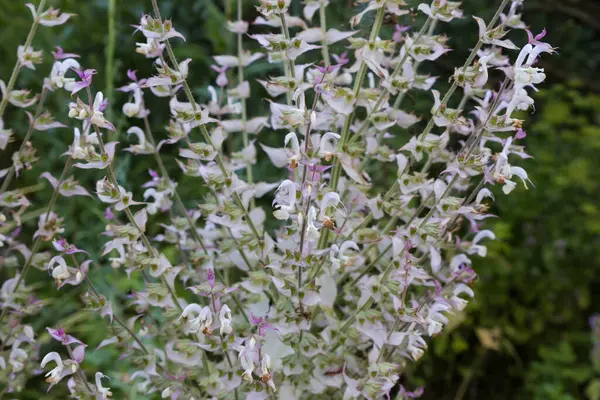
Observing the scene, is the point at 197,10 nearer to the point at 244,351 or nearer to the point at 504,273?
the point at 504,273

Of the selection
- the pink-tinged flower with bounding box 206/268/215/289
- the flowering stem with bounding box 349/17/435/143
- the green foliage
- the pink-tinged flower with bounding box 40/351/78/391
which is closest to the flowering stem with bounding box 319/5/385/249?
the flowering stem with bounding box 349/17/435/143

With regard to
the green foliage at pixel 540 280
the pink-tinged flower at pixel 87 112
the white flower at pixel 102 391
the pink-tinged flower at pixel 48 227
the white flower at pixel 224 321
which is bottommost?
the green foliage at pixel 540 280

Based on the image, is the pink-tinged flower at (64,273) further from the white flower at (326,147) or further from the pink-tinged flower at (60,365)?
the white flower at (326,147)

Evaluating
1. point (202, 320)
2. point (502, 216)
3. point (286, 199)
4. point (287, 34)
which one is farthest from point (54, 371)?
point (502, 216)

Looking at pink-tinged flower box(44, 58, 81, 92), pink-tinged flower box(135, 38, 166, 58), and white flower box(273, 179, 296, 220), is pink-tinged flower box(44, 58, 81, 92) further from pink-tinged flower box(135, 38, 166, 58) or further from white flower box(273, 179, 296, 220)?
white flower box(273, 179, 296, 220)

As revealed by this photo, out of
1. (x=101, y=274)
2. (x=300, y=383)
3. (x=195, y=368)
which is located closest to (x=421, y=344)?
(x=300, y=383)

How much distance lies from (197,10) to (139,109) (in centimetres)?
97

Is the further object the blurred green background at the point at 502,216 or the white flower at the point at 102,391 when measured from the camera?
the blurred green background at the point at 502,216

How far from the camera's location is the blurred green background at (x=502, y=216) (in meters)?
1.50

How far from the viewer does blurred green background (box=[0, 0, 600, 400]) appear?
1.50 m

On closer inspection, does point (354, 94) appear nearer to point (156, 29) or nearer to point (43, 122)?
point (156, 29)

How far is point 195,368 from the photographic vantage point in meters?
0.66

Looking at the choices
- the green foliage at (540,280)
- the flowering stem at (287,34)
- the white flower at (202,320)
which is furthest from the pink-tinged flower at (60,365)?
the green foliage at (540,280)

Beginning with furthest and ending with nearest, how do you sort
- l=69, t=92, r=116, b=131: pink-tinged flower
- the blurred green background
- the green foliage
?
the green foliage
the blurred green background
l=69, t=92, r=116, b=131: pink-tinged flower
